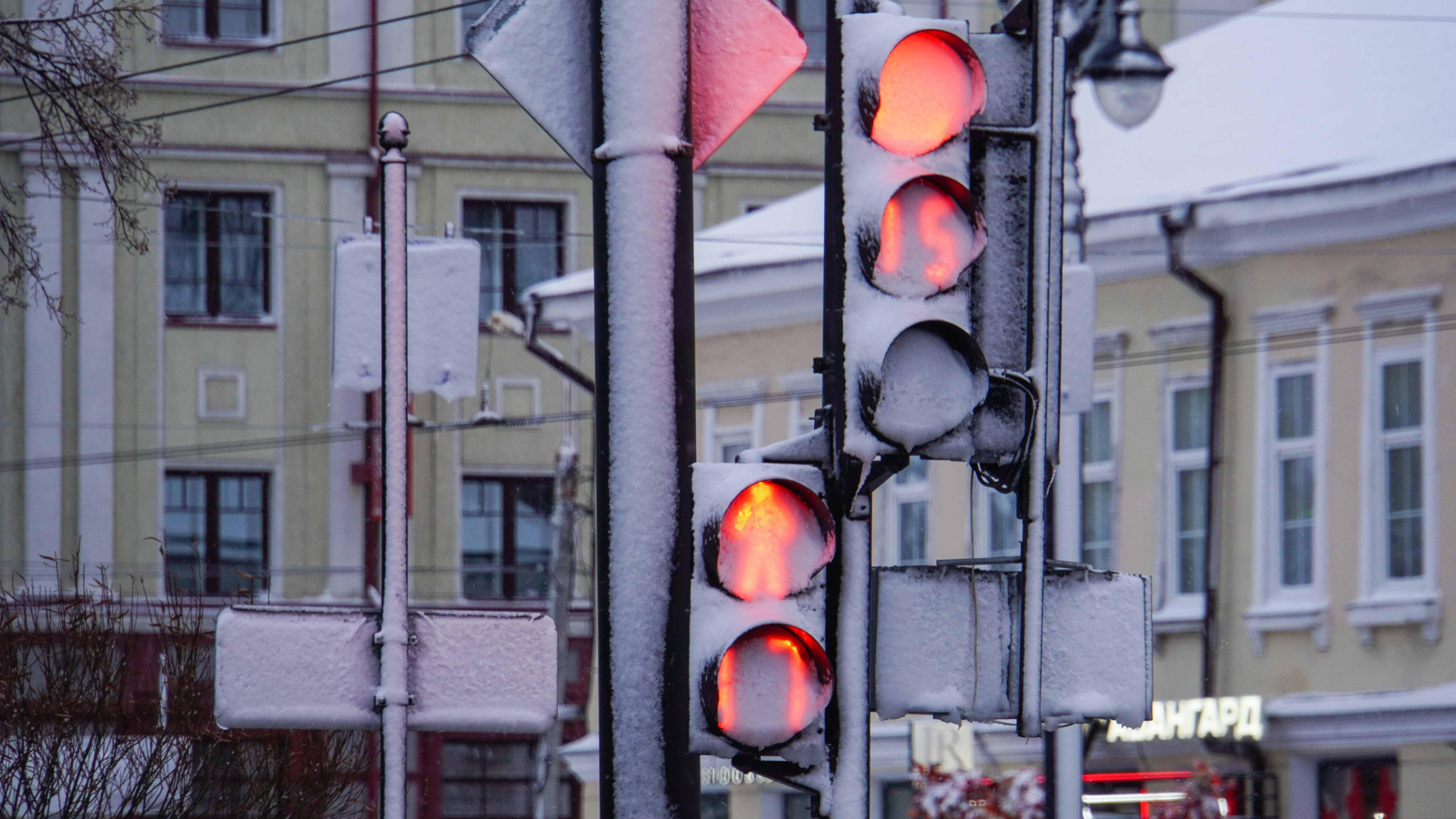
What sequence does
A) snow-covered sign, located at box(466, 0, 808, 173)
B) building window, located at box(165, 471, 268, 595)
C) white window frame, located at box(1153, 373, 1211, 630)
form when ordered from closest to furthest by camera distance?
snow-covered sign, located at box(466, 0, 808, 173) < white window frame, located at box(1153, 373, 1211, 630) < building window, located at box(165, 471, 268, 595)

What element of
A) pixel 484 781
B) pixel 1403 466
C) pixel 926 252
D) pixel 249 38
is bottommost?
pixel 484 781

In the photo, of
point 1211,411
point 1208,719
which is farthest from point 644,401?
point 1211,411

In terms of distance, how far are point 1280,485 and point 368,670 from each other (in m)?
16.6

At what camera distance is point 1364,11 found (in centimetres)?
2361

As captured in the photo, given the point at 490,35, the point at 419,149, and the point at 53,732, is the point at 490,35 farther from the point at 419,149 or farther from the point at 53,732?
the point at 419,149

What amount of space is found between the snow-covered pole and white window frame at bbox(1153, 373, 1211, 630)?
58.9ft

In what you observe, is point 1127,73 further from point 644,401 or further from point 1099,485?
point 644,401

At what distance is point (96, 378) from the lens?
1347 inches

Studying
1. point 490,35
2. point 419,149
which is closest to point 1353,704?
point 490,35

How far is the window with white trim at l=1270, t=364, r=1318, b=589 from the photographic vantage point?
68.2 feet

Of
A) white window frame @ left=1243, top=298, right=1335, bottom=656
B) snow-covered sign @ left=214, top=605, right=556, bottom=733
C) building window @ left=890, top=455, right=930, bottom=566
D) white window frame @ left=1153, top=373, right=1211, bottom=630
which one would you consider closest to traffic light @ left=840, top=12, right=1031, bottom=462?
snow-covered sign @ left=214, top=605, right=556, bottom=733

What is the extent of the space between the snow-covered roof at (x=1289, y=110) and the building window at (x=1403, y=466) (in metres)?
1.75

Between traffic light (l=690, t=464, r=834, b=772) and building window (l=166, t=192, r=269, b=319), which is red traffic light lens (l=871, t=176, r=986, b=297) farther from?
building window (l=166, t=192, r=269, b=319)

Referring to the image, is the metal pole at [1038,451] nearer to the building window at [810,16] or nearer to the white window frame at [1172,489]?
the white window frame at [1172,489]
